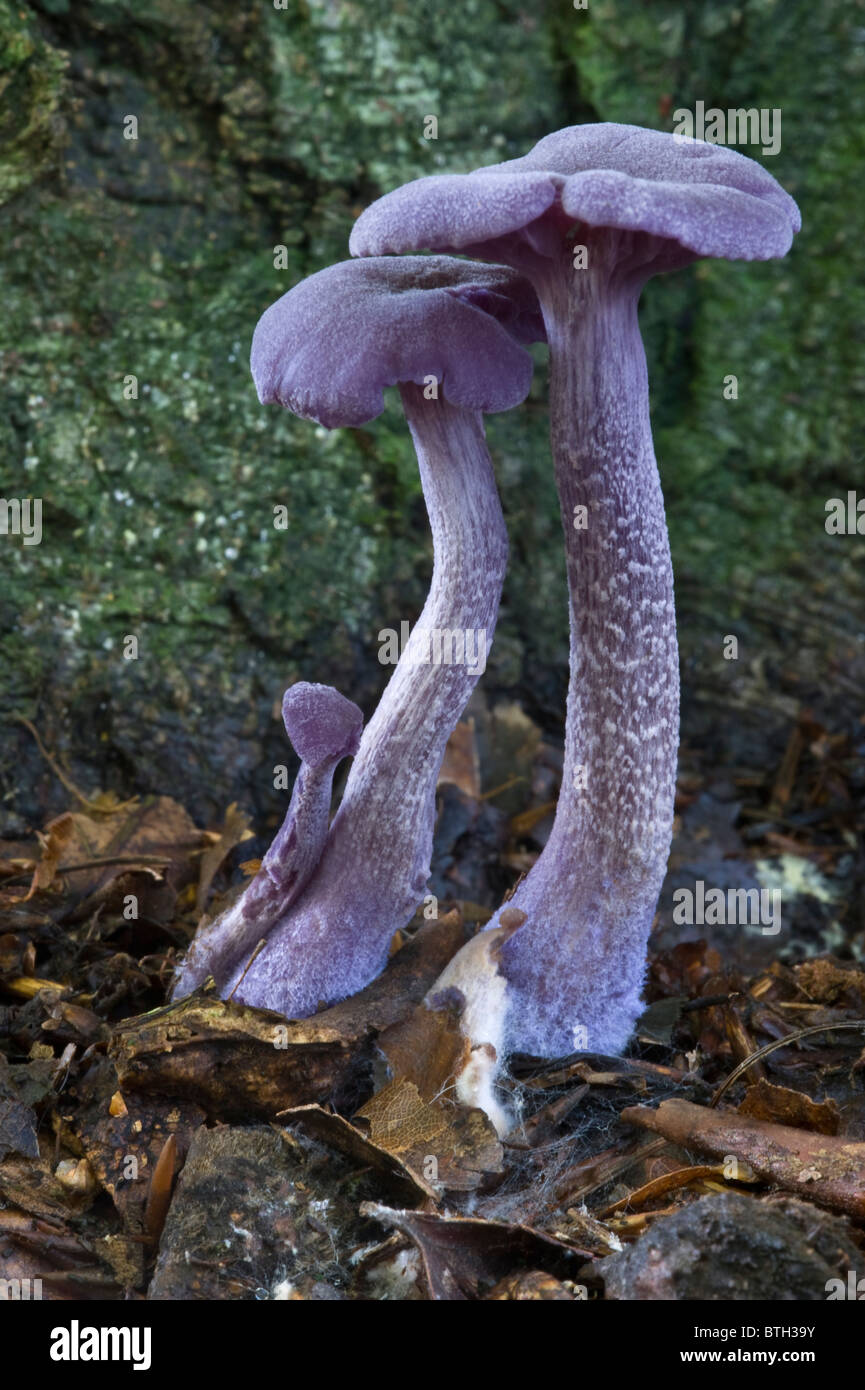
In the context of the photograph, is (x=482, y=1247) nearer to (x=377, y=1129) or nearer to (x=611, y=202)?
(x=377, y=1129)

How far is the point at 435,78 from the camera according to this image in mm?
4246

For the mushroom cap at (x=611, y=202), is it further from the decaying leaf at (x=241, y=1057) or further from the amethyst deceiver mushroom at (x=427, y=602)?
the decaying leaf at (x=241, y=1057)

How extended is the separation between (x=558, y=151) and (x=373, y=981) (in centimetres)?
207

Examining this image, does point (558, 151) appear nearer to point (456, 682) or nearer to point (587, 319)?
point (587, 319)

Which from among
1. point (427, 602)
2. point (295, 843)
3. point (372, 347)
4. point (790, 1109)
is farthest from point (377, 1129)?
point (372, 347)

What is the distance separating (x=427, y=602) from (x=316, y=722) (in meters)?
0.45

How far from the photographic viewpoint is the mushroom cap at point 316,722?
286cm

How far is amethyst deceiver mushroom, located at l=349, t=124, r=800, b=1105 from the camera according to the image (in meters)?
2.55

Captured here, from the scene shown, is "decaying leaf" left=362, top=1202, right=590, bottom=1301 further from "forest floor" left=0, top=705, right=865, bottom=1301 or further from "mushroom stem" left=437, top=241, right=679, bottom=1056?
"mushroom stem" left=437, top=241, right=679, bottom=1056

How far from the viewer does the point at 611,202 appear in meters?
2.24

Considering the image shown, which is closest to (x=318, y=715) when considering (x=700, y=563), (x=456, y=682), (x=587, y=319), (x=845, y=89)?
(x=456, y=682)

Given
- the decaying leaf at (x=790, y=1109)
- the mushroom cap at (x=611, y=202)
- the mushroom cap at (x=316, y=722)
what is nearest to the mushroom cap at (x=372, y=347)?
the mushroom cap at (x=611, y=202)

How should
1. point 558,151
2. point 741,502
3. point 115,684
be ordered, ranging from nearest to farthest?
point 558,151, point 115,684, point 741,502
